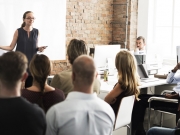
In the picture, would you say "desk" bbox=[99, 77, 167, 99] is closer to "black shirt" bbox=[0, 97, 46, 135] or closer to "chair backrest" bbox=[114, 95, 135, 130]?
"chair backrest" bbox=[114, 95, 135, 130]

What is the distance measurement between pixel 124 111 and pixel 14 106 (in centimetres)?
197

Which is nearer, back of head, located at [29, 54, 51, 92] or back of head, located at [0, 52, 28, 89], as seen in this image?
back of head, located at [0, 52, 28, 89]

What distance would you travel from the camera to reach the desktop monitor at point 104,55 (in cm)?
526

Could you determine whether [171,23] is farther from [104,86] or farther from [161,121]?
[104,86]

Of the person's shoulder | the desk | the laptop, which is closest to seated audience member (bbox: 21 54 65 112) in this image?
the person's shoulder

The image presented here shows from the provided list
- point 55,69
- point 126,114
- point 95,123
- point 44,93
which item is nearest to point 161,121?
point 126,114

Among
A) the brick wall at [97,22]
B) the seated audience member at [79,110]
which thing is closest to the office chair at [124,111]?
the seated audience member at [79,110]

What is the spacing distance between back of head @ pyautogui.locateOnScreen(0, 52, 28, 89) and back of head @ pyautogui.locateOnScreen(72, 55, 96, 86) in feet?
1.04

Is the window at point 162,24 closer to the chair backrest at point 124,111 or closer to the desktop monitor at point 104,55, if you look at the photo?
the desktop monitor at point 104,55

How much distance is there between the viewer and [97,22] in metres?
8.02

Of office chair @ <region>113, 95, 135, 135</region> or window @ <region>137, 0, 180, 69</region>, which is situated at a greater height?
window @ <region>137, 0, 180, 69</region>

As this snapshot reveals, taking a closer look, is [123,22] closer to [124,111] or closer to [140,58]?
[140,58]

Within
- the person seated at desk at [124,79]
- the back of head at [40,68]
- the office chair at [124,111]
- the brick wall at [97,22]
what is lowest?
the office chair at [124,111]

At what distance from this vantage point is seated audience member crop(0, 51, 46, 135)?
191 cm
